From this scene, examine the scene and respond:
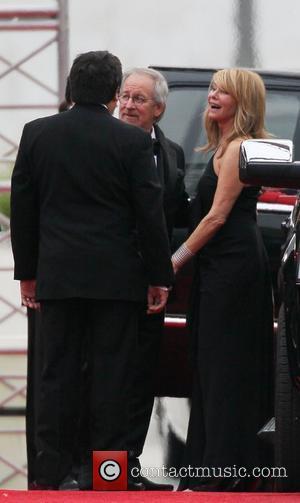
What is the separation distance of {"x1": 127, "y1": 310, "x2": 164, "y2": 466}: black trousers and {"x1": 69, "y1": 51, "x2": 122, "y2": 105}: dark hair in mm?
864

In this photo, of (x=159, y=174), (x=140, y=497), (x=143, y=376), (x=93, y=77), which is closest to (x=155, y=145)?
(x=159, y=174)

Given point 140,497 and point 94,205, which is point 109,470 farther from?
point 94,205

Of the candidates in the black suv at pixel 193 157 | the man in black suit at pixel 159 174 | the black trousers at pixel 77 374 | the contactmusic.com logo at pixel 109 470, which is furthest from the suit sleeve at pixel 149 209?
the black suv at pixel 193 157

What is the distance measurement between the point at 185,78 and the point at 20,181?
1.24 meters

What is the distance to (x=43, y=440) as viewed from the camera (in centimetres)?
659

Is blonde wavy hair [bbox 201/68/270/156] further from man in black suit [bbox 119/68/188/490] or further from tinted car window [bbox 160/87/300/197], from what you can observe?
tinted car window [bbox 160/87/300/197]

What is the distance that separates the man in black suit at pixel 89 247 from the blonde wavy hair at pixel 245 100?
0.56 meters

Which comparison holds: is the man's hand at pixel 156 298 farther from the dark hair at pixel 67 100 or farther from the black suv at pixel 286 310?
the dark hair at pixel 67 100

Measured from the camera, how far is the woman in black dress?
701 centimetres

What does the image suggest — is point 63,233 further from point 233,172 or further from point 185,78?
point 185,78

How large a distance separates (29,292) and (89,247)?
35 cm

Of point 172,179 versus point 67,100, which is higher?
point 67,100

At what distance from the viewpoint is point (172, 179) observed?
7086 millimetres

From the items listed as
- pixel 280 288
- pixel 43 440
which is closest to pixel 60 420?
pixel 43 440
